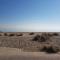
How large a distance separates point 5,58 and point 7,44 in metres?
11.9

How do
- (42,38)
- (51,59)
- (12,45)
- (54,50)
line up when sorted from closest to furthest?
1. (51,59)
2. (54,50)
3. (12,45)
4. (42,38)

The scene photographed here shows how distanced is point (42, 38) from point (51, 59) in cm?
1612

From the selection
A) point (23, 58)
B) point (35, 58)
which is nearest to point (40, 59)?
point (35, 58)

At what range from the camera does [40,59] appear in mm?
19391

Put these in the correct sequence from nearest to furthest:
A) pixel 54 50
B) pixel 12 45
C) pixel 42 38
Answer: pixel 54 50
pixel 12 45
pixel 42 38

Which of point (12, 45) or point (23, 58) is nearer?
point (23, 58)

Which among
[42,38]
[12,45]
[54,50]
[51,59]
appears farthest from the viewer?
[42,38]

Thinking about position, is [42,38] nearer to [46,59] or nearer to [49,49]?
[49,49]

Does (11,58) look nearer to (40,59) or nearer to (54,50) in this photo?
(40,59)

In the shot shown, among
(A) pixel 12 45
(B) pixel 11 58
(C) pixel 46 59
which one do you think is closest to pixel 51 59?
(C) pixel 46 59

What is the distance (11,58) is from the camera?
19531mm

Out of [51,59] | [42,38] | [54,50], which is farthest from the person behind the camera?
[42,38]

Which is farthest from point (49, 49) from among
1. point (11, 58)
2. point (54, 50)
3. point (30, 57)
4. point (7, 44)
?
point (7, 44)

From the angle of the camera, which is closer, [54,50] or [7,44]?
[54,50]
